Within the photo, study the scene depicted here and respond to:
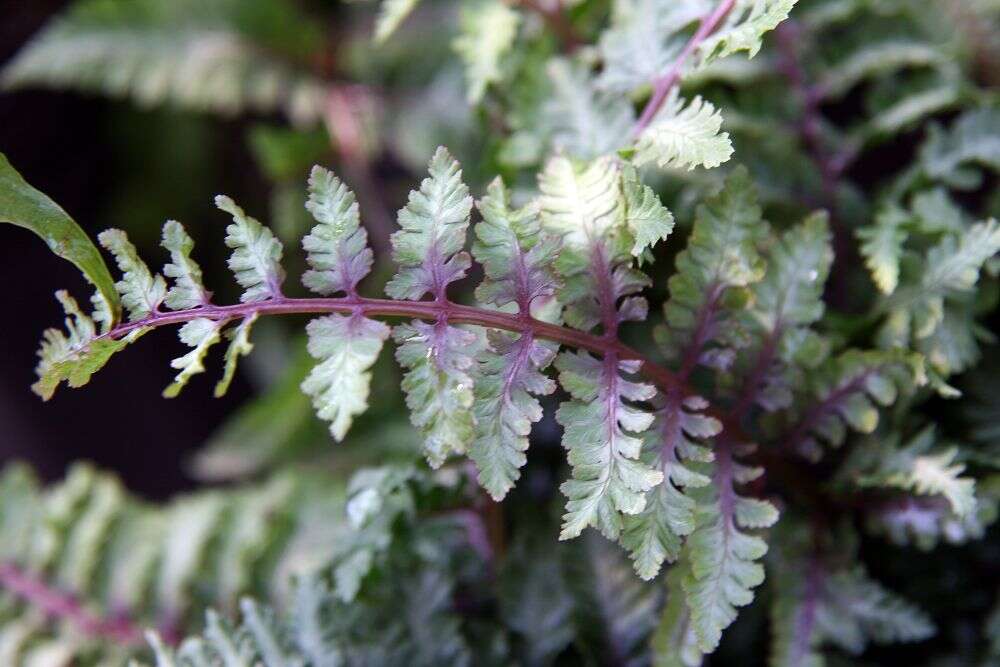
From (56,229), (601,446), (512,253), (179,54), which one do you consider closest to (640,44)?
(512,253)

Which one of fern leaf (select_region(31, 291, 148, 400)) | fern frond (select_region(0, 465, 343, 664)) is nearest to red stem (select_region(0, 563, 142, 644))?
fern frond (select_region(0, 465, 343, 664))

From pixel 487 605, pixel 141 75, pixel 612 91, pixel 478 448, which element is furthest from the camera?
pixel 141 75

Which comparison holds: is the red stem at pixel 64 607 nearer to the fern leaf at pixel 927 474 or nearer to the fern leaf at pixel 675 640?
the fern leaf at pixel 675 640

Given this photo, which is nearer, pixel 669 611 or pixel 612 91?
pixel 669 611

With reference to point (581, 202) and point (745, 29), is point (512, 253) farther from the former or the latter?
point (745, 29)

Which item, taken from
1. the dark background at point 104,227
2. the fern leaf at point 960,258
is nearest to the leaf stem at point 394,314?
the fern leaf at point 960,258

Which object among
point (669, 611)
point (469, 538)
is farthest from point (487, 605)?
point (669, 611)

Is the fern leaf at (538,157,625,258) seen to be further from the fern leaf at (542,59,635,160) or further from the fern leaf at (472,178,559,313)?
the fern leaf at (542,59,635,160)

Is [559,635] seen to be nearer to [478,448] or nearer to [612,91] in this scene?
[478,448]
